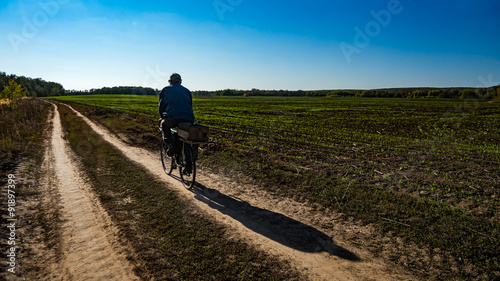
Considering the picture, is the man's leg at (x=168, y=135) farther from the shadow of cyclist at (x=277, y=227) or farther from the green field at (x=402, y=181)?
the green field at (x=402, y=181)

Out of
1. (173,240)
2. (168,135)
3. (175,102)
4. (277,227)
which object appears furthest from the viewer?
(168,135)

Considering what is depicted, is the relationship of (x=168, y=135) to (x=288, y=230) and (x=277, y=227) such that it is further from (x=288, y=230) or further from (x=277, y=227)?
(x=288, y=230)

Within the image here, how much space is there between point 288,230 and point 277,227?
225 mm

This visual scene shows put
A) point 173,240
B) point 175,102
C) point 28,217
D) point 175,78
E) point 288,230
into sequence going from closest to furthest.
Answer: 1. point 173,240
2. point 288,230
3. point 28,217
4. point 175,102
5. point 175,78

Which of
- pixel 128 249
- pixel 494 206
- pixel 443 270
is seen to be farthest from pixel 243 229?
pixel 494 206

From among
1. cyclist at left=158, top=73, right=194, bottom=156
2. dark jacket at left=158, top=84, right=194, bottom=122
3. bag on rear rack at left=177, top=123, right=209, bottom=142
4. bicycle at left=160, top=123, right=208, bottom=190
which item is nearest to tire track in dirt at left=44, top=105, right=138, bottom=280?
bicycle at left=160, top=123, right=208, bottom=190

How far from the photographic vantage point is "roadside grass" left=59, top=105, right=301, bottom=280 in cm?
331

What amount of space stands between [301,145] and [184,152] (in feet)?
23.3

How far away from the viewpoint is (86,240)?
4.06 metres

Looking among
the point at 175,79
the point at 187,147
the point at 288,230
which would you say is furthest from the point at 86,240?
the point at 175,79

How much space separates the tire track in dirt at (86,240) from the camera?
3301mm

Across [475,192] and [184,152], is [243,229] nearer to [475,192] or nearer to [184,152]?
[184,152]

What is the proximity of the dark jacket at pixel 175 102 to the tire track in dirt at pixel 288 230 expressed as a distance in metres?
2.00

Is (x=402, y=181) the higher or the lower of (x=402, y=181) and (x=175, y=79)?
the lower
